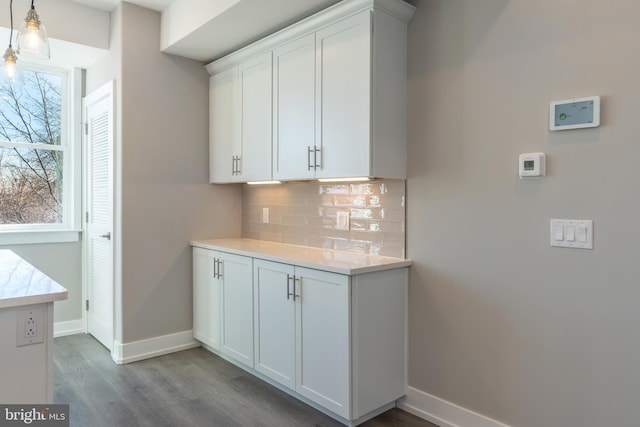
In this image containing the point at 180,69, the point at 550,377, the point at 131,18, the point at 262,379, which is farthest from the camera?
the point at 180,69

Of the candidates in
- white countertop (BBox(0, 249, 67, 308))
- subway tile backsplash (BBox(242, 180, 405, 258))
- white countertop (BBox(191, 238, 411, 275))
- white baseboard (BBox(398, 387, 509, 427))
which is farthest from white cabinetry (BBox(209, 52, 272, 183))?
white baseboard (BBox(398, 387, 509, 427))

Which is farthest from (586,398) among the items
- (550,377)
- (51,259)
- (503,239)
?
(51,259)

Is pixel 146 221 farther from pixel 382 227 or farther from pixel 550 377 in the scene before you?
pixel 550 377

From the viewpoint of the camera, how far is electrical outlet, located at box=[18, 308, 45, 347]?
158cm

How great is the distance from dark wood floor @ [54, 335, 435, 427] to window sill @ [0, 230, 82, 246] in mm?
1024

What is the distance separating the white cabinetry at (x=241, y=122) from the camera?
318cm

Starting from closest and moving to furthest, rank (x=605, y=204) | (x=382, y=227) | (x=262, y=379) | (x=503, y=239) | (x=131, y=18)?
(x=605, y=204)
(x=503, y=239)
(x=382, y=227)
(x=262, y=379)
(x=131, y=18)

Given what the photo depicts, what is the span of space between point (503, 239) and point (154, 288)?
106 inches

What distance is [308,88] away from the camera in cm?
279

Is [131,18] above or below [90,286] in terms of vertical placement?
above

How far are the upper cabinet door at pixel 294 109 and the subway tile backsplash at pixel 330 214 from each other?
A: 1.17 ft

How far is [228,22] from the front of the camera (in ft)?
9.67

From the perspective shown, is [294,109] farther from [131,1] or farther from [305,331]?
[131,1]

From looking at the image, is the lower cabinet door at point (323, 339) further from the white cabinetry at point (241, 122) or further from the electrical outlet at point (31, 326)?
the electrical outlet at point (31, 326)
